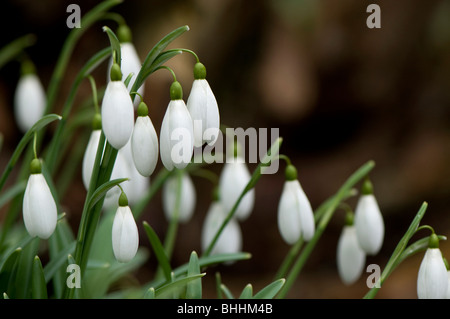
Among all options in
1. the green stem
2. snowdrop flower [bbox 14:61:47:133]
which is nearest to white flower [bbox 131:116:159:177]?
the green stem

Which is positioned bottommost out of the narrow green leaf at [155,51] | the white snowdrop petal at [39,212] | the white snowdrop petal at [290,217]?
the white snowdrop petal at [290,217]

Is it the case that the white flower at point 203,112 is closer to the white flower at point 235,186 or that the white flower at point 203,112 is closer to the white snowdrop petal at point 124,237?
the white snowdrop petal at point 124,237

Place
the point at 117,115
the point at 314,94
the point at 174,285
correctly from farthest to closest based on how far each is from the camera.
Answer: the point at 314,94 < the point at 174,285 < the point at 117,115

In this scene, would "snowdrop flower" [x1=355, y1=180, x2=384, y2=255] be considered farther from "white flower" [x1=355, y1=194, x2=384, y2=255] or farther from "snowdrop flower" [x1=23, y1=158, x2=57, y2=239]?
"snowdrop flower" [x1=23, y1=158, x2=57, y2=239]

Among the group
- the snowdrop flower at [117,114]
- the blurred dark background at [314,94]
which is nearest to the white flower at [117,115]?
the snowdrop flower at [117,114]

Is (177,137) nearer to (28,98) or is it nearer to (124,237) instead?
(124,237)

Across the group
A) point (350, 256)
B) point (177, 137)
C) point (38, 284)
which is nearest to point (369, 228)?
point (350, 256)
